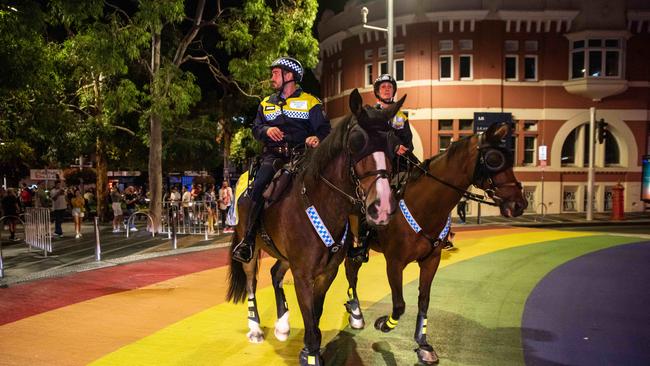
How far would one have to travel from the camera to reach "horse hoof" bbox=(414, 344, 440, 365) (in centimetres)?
482

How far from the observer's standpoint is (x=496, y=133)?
16.2 feet

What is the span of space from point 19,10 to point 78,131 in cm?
955

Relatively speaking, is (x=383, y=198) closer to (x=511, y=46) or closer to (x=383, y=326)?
(x=383, y=326)

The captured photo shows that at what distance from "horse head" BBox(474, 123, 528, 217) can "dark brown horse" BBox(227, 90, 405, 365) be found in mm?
1636

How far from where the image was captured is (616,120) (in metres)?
25.6

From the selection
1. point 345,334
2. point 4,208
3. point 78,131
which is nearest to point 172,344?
point 345,334

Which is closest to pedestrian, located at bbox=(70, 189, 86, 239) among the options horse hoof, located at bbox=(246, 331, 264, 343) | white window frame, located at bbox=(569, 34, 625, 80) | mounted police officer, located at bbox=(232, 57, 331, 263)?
horse hoof, located at bbox=(246, 331, 264, 343)

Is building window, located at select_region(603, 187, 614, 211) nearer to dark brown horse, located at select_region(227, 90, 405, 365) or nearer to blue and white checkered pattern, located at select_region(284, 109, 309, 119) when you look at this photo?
blue and white checkered pattern, located at select_region(284, 109, 309, 119)

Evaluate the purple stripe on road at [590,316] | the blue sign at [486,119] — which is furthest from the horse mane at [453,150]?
the blue sign at [486,119]

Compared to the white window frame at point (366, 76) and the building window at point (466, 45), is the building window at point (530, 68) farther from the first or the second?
the white window frame at point (366, 76)

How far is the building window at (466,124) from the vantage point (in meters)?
26.1

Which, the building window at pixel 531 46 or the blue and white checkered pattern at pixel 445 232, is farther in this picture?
the building window at pixel 531 46

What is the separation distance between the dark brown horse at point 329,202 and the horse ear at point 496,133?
1.68 metres

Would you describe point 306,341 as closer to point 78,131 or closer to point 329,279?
point 329,279
